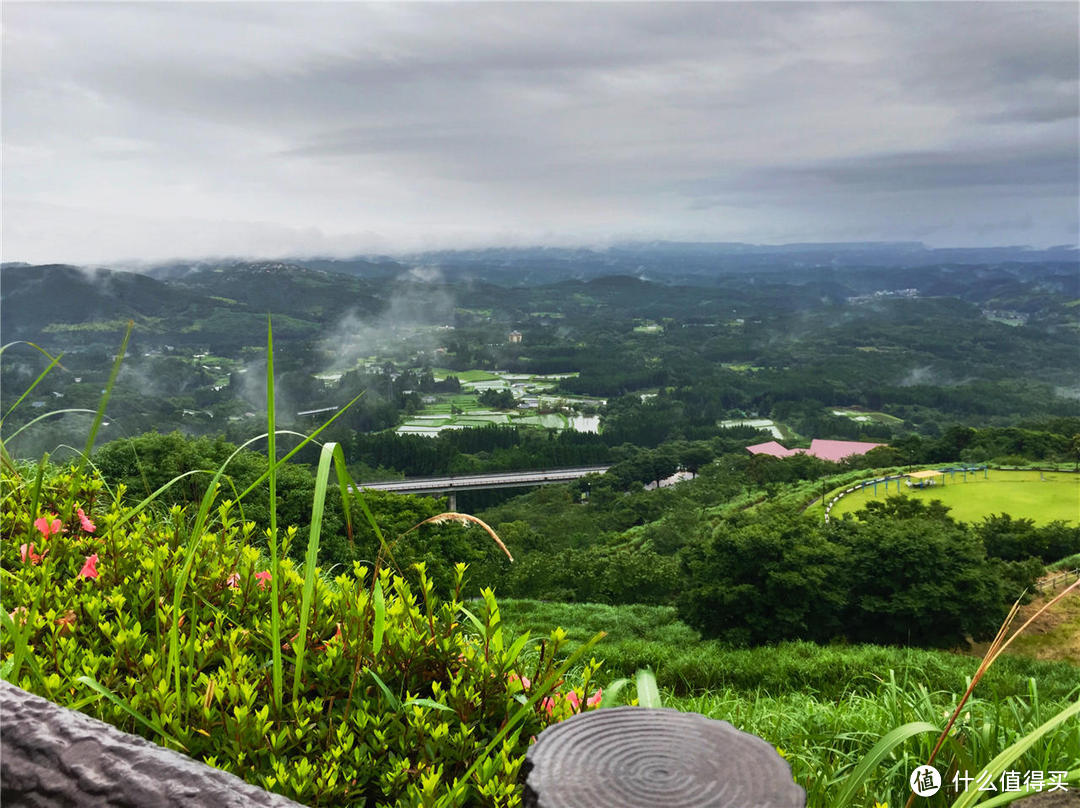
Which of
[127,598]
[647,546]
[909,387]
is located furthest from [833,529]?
[909,387]

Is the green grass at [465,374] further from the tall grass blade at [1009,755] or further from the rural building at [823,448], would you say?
the tall grass blade at [1009,755]

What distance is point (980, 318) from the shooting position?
536ft

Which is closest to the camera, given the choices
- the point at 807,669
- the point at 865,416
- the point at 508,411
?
the point at 807,669

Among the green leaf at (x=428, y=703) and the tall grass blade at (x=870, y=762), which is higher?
the green leaf at (x=428, y=703)

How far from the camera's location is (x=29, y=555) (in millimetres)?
2193

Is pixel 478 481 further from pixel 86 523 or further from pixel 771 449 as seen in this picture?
pixel 86 523

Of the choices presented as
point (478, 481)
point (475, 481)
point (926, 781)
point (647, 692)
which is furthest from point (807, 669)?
point (475, 481)

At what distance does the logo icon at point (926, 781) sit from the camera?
1792mm

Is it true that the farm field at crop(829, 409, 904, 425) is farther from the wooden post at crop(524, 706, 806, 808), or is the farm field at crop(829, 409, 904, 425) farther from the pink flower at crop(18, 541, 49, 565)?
the wooden post at crop(524, 706, 806, 808)

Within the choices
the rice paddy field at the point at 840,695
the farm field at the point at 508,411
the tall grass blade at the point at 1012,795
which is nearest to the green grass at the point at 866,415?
the farm field at the point at 508,411

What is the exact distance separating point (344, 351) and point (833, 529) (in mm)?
113879

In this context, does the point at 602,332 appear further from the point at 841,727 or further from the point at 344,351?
the point at 841,727

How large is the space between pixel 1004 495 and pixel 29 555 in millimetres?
38256

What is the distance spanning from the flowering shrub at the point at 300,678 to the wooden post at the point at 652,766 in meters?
0.23
